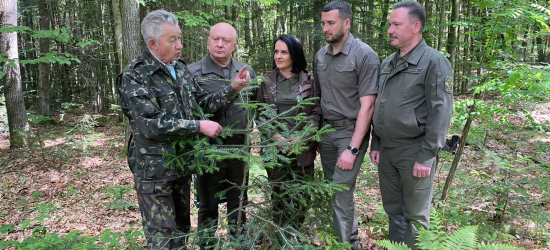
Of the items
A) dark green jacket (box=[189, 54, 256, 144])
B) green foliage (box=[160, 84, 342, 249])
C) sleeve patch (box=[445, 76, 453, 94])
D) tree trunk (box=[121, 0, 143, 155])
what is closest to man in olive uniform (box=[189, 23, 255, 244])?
dark green jacket (box=[189, 54, 256, 144])

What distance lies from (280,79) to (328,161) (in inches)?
40.2

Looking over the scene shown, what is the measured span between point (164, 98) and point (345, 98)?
1708 millimetres

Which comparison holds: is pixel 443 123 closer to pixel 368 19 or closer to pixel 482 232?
pixel 482 232

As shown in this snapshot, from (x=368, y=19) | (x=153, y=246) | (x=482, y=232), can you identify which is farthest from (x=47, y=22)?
(x=482, y=232)

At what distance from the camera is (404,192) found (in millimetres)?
2945

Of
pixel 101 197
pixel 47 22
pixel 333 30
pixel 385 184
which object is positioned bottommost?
pixel 101 197

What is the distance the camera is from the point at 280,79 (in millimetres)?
3350

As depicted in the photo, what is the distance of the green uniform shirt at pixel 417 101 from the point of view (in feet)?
8.54

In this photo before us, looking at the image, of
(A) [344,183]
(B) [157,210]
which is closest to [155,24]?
(B) [157,210]

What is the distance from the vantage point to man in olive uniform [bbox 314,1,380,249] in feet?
9.80

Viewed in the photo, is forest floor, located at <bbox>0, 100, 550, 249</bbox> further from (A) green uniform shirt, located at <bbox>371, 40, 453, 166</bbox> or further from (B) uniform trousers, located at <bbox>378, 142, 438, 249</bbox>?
(A) green uniform shirt, located at <bbox>371, 40, 453, 166</bbox>

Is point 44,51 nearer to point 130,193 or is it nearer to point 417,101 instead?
point 130,193

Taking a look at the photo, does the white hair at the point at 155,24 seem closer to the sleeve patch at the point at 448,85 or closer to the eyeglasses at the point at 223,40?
the eyeglasses at the point at 223,40

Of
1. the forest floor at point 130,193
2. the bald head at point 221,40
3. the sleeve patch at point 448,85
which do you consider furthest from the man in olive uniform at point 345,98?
the forest floor at point 130,193
